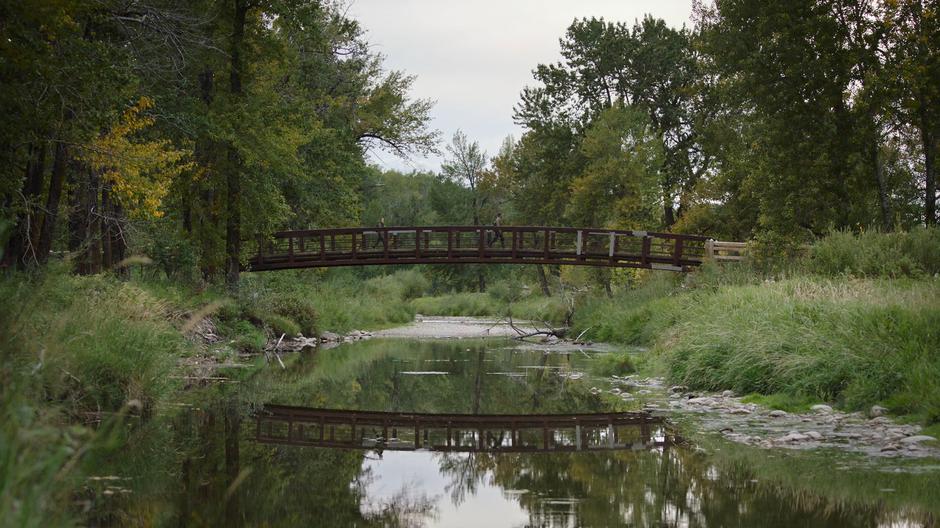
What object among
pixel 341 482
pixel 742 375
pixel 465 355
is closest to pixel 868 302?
pixel 742 375

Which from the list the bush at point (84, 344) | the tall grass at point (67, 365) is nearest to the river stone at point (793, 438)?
the tall grass at point (67, 365)

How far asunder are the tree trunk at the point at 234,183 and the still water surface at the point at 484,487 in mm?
14343

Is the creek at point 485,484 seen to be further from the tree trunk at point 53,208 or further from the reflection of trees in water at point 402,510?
the tree trunk at point 53,208

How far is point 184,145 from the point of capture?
82.1ft

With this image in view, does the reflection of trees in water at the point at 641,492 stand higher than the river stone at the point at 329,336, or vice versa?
the reflection of trees in water at the point at 641,492

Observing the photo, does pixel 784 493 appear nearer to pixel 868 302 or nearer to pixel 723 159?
pixel 868 302

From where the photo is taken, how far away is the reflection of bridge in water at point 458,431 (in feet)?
36.8

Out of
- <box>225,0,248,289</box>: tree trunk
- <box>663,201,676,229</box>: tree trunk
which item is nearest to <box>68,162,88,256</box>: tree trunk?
<box>225,0,248,289</box>: tree trunk

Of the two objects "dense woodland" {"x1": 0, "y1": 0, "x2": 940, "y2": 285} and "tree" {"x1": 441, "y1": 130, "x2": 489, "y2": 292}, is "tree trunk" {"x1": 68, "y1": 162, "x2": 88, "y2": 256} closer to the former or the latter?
"dense woodland" {"x1": 0, "y1": 0, "x2": 940, "y2": 285}

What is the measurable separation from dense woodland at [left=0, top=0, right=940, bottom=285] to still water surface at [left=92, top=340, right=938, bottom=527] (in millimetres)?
4348

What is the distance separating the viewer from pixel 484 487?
29.3 feet

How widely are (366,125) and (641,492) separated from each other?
1292 inches

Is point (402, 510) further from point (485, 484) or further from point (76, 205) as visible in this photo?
point (76, 205)

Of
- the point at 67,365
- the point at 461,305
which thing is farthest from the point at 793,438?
the point at 461,305
